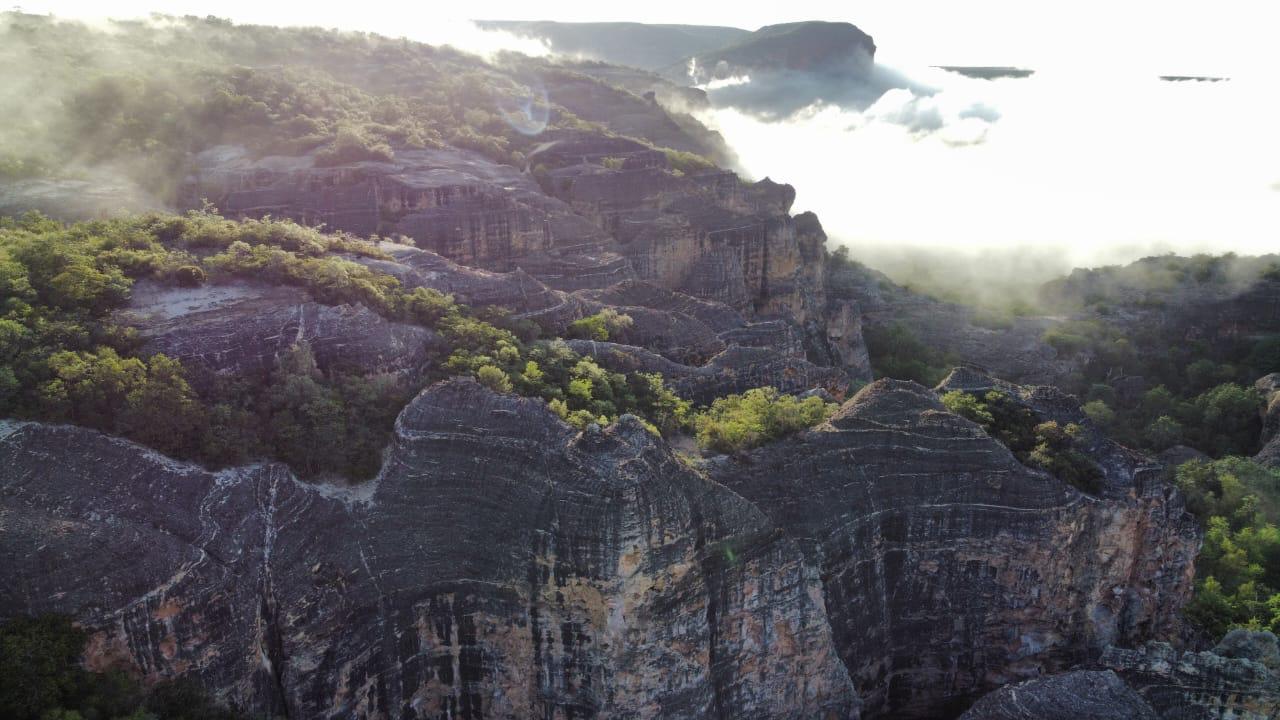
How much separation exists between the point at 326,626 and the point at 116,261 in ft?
41.0

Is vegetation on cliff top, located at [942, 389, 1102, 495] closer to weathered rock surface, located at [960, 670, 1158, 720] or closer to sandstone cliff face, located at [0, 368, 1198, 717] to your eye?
sandstone cliff face, located at [0, 368, 1198, 717]

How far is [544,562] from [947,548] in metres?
10.2

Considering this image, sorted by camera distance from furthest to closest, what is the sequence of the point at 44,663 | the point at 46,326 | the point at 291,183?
1. the point at 291,183
2. the point at 46,326
3. the point at 44,663

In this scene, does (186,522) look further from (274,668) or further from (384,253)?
(384,253)

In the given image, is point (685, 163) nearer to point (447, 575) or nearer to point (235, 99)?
point (235, 99)

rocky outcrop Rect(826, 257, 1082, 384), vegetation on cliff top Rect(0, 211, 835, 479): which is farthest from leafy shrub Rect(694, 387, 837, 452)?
rocky outcrop Rect(826, 257, 1082, 384)

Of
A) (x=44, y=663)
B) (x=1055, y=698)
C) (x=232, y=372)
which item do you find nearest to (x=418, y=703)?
(x=44, y=663)

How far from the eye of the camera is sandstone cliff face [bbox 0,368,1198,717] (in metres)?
16.4

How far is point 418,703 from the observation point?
1905 cm

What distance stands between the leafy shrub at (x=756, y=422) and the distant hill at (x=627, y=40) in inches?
5183

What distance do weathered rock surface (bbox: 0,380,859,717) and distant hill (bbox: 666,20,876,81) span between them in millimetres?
127592

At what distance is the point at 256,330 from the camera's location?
22422mm

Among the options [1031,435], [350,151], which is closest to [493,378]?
[1031,435]

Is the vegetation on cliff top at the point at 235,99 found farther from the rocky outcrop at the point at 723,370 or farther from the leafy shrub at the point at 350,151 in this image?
the rocky outcrop at the point at 723,370
